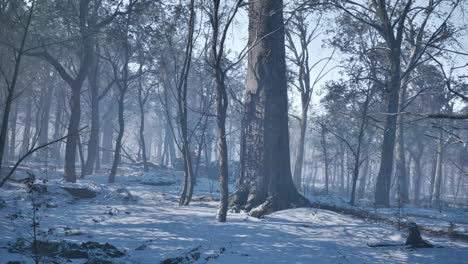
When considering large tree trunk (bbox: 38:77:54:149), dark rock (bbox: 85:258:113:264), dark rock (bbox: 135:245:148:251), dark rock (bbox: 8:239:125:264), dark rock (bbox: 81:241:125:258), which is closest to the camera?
dark rock (bbox: 85:258:113:264)

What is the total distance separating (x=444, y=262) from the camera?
4574mm

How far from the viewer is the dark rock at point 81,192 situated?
33.5 ft

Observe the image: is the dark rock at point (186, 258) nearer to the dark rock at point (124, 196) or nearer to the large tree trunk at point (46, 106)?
the dark rock at point (124, 196)

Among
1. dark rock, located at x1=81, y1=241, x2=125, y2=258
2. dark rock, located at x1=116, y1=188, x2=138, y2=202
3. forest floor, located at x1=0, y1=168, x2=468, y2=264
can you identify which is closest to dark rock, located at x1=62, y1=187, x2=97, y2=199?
dark rock, located at x1=116, y1=188, x2=138, y2=202

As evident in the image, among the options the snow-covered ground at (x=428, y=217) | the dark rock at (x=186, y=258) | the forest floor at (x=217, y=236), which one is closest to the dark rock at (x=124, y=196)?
the forest floor at (x=217, y=236)

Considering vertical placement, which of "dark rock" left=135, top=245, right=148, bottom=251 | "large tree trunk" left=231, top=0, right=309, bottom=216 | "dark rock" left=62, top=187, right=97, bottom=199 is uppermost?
"large tree trunk" left=231, top=0, right=309, bottom=216

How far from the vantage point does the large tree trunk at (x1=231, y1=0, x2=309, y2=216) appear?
8695mm

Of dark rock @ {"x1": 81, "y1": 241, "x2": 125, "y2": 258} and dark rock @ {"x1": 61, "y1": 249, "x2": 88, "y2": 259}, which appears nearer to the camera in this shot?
dark rock @ {"x1": 61, "y1": 249, "x2": 88, "y2": 259}

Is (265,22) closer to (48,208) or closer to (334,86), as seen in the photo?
(334,86)

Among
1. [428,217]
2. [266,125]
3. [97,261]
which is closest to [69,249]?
[97,261]

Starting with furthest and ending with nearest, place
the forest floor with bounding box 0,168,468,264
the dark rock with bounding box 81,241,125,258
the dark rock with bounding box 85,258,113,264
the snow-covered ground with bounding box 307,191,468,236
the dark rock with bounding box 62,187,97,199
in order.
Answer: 1. the dark rock with bounding box 62,187,97,199
2. the snow-covered ground with bounding box 307,191,468,236
3. the forest floor with bounding box 0,168,468,264
4. the dark rock with bounding box 81,241,125,258
5. the dark rock with bounding box 85,258,113,264

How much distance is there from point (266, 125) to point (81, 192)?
6.59 metres

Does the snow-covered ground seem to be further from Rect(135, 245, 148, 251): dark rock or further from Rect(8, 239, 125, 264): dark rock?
Rect(8, 239, 125, 264): dark rock

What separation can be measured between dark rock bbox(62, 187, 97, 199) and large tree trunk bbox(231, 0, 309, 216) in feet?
16.8
